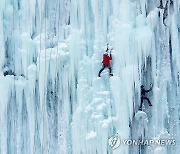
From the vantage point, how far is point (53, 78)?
766 centimetres

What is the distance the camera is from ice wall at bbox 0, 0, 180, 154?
743cm

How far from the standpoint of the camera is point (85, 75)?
7.58 meters

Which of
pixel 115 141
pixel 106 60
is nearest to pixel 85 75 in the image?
pixel 106 60

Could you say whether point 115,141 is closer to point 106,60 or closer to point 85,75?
point 85,75

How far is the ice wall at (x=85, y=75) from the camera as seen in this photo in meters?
7.43

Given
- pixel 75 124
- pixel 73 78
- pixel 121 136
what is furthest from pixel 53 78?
pixel 121 136

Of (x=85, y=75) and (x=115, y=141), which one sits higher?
(x=85, y=75)

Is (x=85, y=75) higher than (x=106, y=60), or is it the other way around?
(x=106, y=60)

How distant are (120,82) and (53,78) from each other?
1016 mm

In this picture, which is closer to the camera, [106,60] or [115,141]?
[115,141]

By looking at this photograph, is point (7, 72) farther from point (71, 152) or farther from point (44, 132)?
point (71, 152)

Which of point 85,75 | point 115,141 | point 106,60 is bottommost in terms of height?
point 115,141

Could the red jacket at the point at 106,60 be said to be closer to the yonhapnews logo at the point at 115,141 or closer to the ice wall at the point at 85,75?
the ice wall at the point at 85,75

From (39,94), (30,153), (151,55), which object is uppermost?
(151,55)
